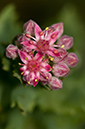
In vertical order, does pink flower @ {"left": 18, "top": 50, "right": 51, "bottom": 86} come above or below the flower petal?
below

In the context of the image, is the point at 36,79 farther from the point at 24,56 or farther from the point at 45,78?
the point at 24,56

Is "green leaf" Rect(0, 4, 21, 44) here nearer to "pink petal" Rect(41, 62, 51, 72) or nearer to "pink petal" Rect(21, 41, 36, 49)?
"pink petal" Rect(21, 41, 36, 49)

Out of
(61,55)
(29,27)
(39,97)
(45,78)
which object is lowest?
(39,97)

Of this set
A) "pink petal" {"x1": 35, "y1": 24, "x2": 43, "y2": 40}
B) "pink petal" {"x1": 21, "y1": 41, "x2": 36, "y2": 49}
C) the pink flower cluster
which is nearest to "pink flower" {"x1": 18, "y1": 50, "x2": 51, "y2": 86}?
the pink flower cluster

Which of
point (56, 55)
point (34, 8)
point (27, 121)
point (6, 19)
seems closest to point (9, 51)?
point (56, 55)

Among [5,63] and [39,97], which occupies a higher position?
[5,63]

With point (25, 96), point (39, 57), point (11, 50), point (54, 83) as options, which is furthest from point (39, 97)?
point (11, 50)

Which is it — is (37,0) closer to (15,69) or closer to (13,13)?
(13,13)

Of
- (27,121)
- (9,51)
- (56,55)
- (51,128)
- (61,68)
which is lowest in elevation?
(51,128)
